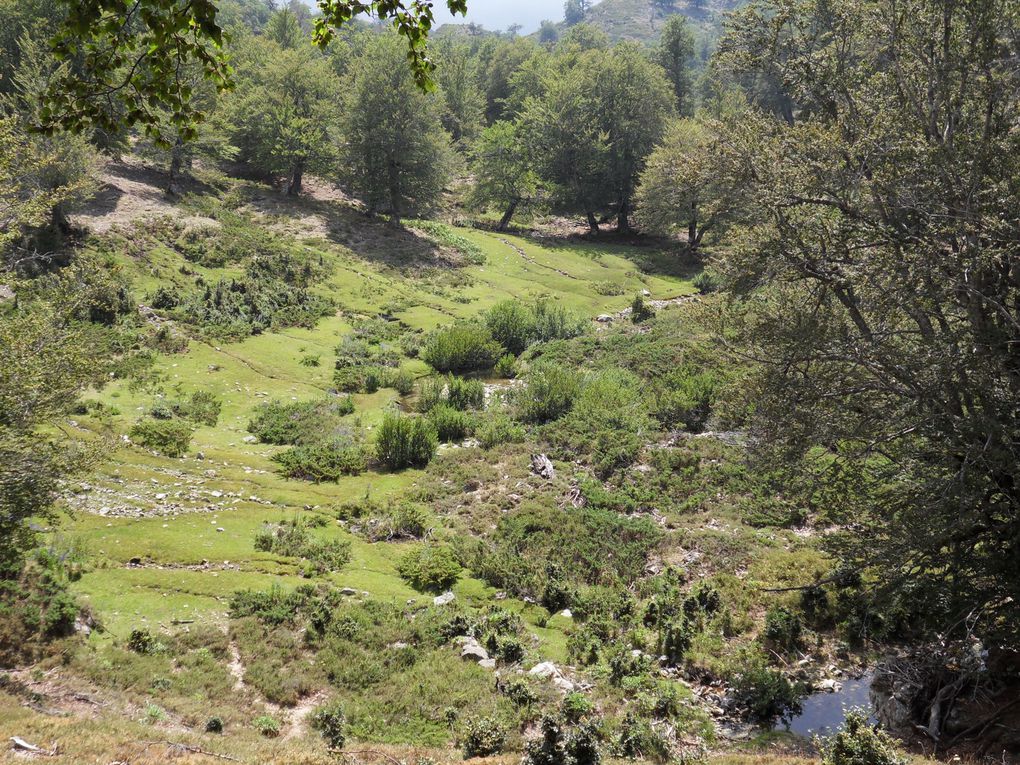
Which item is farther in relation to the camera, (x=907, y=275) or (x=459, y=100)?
(x=459, y=100)

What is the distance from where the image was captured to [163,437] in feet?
56.0

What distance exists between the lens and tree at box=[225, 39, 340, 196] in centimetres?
4466

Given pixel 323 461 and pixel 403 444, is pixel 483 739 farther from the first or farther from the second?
pixel 323 461

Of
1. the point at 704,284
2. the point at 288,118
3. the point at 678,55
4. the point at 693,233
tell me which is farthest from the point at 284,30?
the point at 704,284

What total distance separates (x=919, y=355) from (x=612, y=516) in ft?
Result: 26.1

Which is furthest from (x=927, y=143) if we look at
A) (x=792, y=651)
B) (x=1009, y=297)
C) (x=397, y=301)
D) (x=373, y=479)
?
(x=397, y=301)

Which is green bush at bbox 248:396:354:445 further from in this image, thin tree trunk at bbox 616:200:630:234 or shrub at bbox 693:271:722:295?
thin tree trunk at bbox 616:200:630:234

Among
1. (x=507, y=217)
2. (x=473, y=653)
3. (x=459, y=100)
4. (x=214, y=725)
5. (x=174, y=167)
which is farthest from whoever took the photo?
(x=459, y=100)

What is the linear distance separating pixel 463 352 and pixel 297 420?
26.4 ft

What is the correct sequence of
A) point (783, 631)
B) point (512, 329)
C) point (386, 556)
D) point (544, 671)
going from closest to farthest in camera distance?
point (544, 671) < point (783, 631) < point (386, 556) < point (512, 329)

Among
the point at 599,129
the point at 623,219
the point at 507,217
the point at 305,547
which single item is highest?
the point at 599,129

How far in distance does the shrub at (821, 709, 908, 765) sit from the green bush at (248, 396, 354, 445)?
15648mm

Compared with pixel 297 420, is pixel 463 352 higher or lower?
higher

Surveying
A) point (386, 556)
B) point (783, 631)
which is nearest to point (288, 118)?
point (386, 556)
